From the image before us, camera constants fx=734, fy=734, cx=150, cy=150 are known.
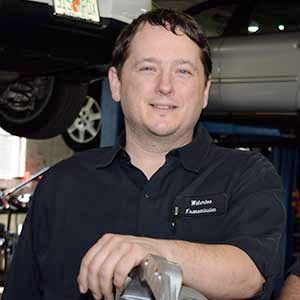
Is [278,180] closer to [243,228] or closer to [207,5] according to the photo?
[243,228]

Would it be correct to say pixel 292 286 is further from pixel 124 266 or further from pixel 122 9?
pixel 122 9

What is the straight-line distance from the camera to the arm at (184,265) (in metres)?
1.01

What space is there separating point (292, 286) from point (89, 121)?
19.6 feet

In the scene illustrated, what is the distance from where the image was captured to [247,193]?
4.94 feet

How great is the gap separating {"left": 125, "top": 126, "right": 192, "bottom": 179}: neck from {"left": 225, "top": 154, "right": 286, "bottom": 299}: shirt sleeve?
185mm

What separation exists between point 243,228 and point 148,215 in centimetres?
25

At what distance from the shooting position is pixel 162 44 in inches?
62.7

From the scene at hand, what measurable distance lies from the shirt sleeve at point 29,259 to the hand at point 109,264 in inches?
26.9

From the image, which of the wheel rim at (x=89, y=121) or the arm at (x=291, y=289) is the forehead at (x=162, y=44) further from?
the wheel rim at (x=89, y=121)

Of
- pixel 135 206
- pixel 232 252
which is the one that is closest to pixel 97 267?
pixel 232 252

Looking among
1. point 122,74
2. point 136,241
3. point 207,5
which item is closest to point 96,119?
point 207,5

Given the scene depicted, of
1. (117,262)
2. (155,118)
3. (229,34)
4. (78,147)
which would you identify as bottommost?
Result: (78,147)

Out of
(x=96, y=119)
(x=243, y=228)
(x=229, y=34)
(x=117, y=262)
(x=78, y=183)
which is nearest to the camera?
(x=117, y=262)

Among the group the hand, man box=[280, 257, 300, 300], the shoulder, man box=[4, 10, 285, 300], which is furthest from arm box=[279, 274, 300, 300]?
the hand
